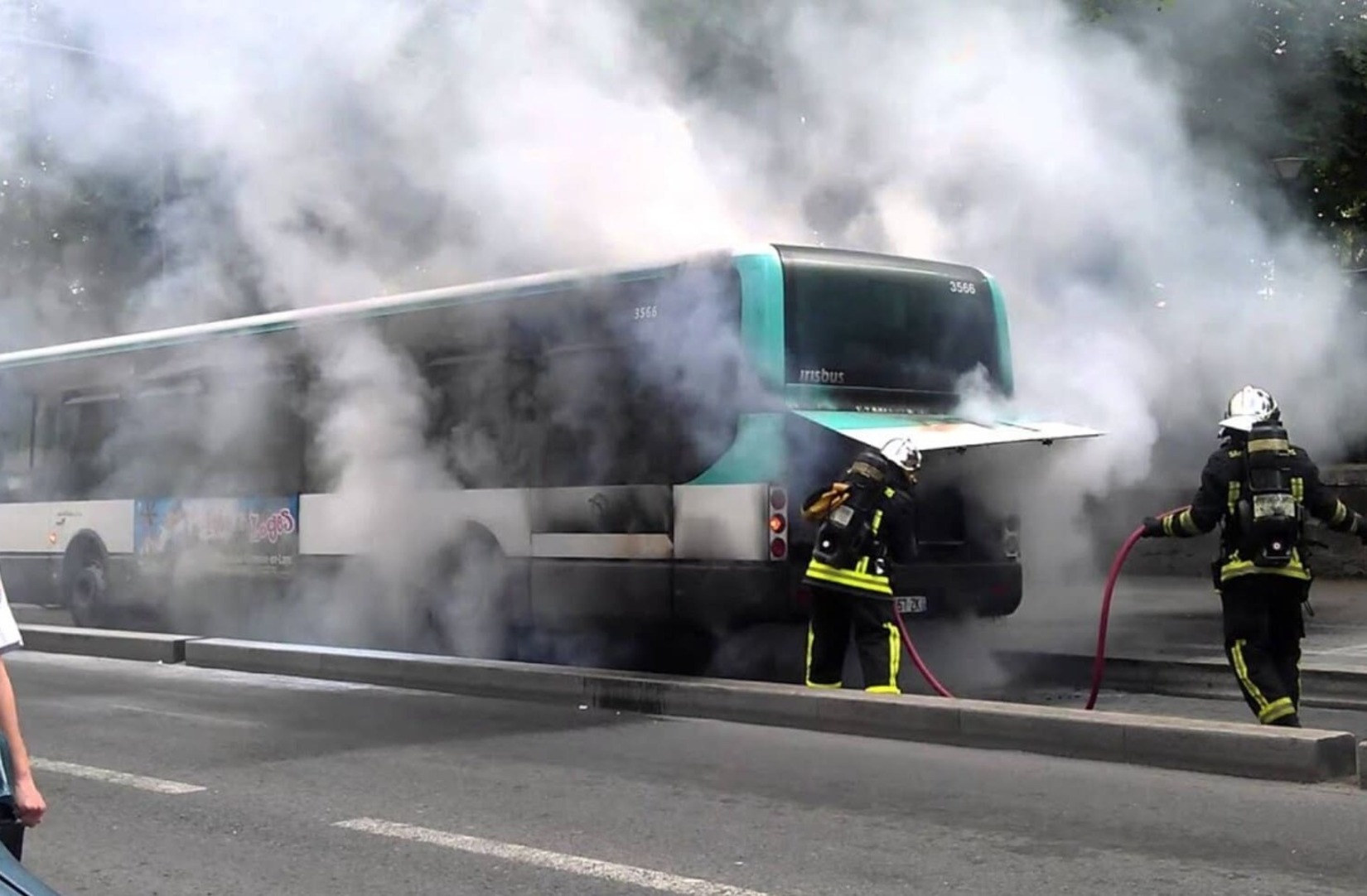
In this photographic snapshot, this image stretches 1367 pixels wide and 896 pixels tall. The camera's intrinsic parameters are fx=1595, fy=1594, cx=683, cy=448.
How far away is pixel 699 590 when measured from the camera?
347 inches

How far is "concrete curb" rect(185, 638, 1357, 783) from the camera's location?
616cm

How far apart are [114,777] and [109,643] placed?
516 centimetres

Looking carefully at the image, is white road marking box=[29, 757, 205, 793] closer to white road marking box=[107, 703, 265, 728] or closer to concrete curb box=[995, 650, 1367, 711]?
white road marking box=[107, 703, 265, 728]

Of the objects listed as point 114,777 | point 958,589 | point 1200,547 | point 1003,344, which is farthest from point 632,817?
point 1200,547

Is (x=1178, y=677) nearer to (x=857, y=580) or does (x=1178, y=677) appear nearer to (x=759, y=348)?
(x=857, y=580)

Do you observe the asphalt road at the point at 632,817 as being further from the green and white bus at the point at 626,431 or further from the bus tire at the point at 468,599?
the bus tire at the point at 468,599

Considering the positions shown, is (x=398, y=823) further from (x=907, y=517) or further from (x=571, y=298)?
(x=571, y=298)

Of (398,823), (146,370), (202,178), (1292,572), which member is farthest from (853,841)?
(146,370)

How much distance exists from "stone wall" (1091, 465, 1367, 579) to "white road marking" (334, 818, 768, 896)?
5703mm

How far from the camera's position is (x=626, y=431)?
9258 mm

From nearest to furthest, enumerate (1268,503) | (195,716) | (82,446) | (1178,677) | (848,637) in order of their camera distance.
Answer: (1268,503), (848,637), (195,716), (1178,677), (82,446)

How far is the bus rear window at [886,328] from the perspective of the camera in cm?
884

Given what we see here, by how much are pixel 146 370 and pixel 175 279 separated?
0.78 m

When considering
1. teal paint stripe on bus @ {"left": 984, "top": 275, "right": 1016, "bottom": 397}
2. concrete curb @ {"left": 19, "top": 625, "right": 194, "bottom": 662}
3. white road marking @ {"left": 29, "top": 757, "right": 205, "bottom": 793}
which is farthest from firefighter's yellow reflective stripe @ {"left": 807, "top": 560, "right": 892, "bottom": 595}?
concrete curb @ {"left": 19, "top": 625, "right": 194, "bottom": 662}
